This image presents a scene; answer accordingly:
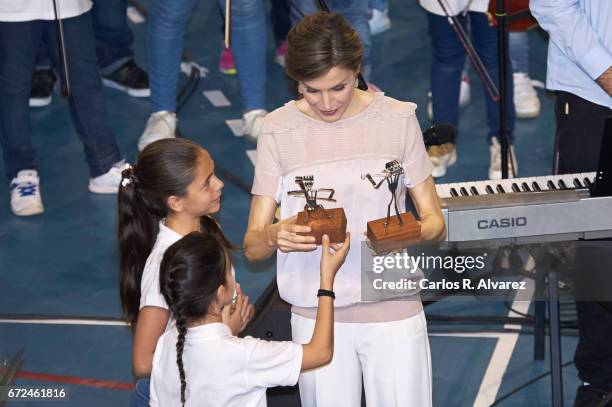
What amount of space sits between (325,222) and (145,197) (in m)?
0.79

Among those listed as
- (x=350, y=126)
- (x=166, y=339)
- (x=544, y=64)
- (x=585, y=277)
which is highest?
(x=350, y=126)

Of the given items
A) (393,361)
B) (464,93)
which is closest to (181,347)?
(393,361)

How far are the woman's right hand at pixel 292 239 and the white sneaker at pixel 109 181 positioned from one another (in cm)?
322

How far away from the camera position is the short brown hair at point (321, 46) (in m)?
3.45

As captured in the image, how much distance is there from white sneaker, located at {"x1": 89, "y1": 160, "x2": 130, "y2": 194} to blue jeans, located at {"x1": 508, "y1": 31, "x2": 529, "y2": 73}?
249cm

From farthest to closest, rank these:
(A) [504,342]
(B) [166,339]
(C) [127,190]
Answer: (A) [504,342]
(C) [127,190]
(B) [166,339]

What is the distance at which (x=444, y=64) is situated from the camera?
644 centimetres

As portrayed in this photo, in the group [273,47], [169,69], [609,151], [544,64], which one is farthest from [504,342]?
[273,47]

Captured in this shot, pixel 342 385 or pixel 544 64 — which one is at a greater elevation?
pixel 342 385

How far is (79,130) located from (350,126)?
3224 mm

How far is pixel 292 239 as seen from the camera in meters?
3.42

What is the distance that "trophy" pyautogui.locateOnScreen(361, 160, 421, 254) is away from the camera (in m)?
3.43

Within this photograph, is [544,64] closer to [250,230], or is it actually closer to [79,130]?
[79,130]

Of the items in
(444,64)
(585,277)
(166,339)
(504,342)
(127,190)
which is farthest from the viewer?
(444,64)
